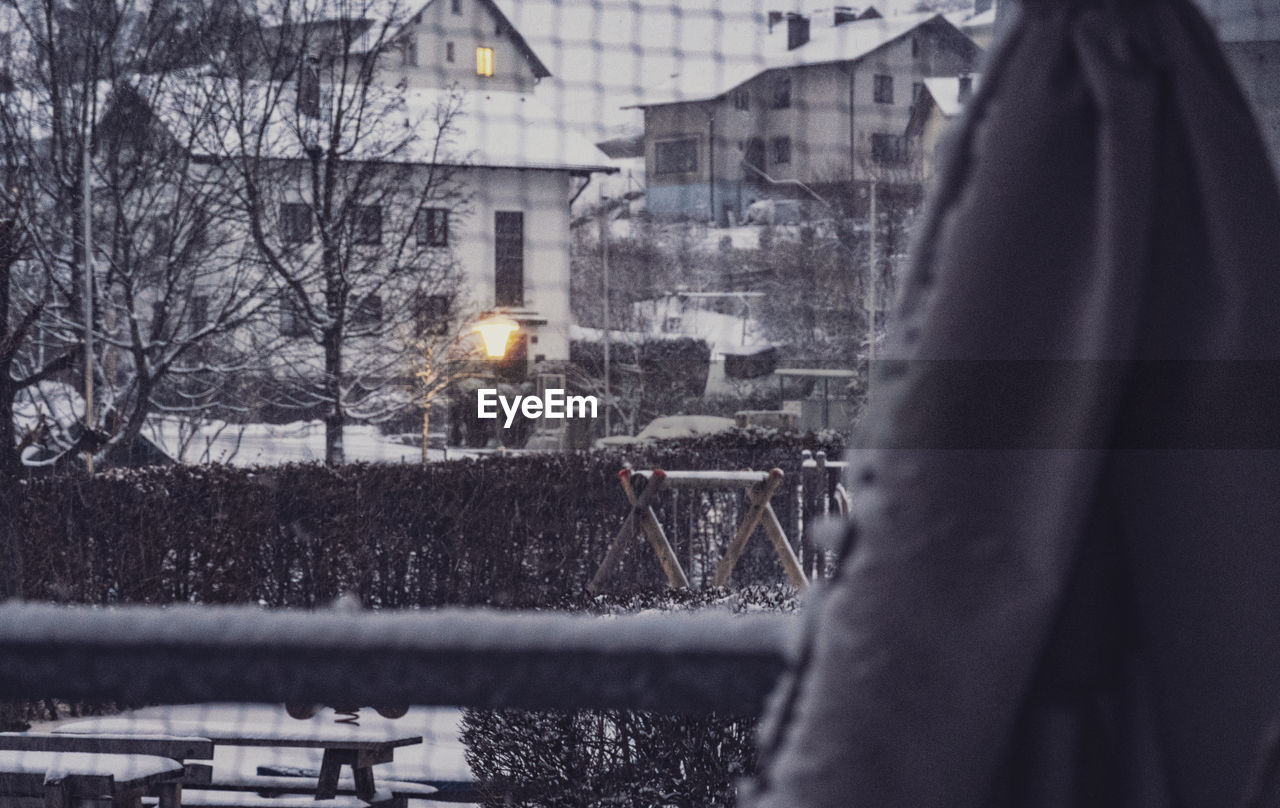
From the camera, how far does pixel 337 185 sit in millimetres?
8883

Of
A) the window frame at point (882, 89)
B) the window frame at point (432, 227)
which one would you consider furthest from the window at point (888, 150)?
the window frame at point (432, 227)

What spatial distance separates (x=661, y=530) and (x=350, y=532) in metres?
1.32

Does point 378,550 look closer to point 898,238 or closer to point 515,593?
point 515,593

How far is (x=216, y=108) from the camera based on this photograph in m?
8.40

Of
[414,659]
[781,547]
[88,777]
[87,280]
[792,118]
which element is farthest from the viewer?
[792,118]

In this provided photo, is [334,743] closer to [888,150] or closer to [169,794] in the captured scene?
[169,794]

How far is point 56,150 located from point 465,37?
2503mm

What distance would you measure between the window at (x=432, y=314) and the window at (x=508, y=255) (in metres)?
0.64

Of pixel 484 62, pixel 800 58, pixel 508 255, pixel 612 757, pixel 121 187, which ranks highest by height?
pixel 484 62

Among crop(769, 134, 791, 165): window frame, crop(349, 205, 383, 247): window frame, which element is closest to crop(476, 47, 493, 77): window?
crop(349, 205, 383, 247): window frame

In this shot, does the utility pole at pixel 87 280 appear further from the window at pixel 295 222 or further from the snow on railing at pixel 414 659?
the snow on railing at pixel 414 659

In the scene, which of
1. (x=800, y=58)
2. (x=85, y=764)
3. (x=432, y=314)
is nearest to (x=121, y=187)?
(x=432, y=314)

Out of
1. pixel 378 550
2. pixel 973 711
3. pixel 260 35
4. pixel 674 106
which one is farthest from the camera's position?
pixel 260 35

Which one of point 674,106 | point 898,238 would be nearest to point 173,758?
point 674,106
